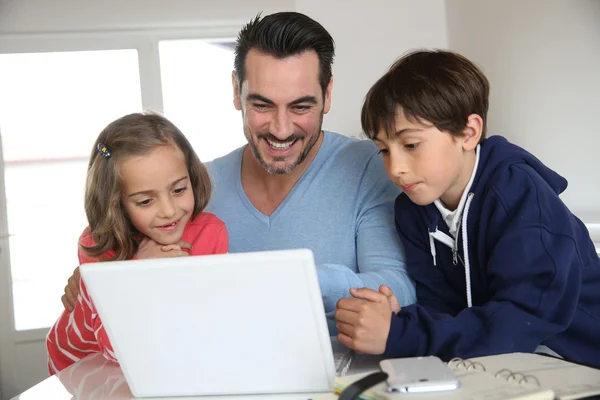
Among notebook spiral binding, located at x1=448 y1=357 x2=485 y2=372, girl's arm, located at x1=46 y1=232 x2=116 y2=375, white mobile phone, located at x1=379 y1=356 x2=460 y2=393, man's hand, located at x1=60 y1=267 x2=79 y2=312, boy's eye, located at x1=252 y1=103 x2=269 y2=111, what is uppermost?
boy's eye, located at x1=252 y1=103 x2=269 y2=111

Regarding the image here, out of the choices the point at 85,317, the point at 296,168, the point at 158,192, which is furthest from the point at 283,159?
the point at 85,317

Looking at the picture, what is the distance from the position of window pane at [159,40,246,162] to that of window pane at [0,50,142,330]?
0.23 meters

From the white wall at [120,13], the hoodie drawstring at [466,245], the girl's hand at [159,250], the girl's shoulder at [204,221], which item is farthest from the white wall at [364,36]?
the hoodie drawstring at [466,245]

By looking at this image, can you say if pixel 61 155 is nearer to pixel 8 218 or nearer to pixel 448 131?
pixel 8 218

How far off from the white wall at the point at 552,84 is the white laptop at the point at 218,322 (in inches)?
88.7

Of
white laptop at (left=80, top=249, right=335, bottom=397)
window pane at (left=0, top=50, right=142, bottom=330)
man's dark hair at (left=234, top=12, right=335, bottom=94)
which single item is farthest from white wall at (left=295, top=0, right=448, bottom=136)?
white laptop at (left=80, top=249, right=335, bottom=397)

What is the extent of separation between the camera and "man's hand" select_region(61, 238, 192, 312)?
1.72m

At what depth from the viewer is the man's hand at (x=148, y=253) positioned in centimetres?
172

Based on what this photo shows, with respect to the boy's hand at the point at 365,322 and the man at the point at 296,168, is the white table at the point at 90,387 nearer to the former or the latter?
the boy's hand at the point at 365,322

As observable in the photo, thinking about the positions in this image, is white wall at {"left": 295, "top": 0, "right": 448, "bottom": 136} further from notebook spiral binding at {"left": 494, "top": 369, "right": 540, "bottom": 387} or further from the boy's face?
notebook spiral binding at {"left": 494, "top": 369, "right": 540, "bottom": 387}

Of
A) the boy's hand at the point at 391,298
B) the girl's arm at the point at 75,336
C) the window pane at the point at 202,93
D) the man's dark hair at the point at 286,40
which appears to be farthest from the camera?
the window pane at the point at 202,93

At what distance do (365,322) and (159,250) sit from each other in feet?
2.15

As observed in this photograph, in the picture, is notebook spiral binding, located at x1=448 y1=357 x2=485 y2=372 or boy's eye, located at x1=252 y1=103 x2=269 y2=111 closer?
notebook spiral binding, located at x1=448 y1=357 x2=485 y2=372

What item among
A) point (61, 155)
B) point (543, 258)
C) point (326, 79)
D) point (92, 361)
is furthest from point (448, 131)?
point (61, 155)
